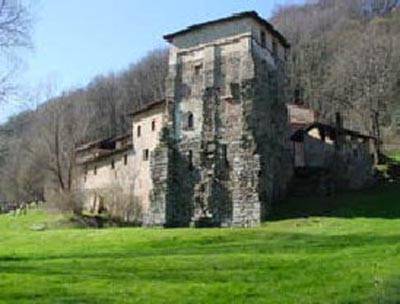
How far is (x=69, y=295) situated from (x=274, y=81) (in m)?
40.1

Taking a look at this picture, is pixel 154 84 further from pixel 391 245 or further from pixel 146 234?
pixel 391 245

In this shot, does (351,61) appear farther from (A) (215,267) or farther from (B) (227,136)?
(A) (215,267)

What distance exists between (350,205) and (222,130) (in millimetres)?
11703

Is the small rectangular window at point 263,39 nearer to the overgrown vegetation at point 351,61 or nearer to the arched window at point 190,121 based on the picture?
the arched window at point 190,121

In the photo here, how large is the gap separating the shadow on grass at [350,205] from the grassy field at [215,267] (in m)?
3.26

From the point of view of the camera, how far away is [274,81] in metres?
54.0

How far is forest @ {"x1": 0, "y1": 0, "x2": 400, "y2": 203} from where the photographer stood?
73562mm

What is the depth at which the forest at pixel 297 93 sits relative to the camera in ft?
241

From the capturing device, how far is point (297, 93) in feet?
314

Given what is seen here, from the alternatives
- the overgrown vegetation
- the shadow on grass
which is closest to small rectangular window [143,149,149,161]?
the shadow on grass

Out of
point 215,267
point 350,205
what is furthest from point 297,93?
point 215,267

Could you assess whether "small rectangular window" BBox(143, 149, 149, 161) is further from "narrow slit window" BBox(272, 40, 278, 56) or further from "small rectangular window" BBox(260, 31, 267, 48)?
"small rectangular window" BBox(260, 31, 267, 48)

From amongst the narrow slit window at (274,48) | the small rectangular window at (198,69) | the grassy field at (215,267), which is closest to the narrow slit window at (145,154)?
the small rectangular window at (198,69)

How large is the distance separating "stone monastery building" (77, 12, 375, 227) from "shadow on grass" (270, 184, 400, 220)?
5.52 feet
